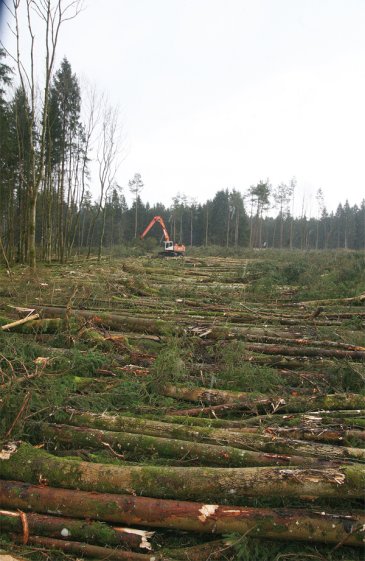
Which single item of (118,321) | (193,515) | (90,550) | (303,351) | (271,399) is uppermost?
(118,321)

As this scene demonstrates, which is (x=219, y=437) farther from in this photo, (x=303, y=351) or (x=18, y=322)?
(x=18, y=322)

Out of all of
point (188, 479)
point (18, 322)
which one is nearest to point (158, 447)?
point (188, 479)

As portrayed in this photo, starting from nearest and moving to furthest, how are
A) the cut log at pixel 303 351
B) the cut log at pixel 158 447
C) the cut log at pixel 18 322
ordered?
1. the cut log at pixel 158 447
2. the cut log at pixel 303 351
3. the cut log at pixel 18 322

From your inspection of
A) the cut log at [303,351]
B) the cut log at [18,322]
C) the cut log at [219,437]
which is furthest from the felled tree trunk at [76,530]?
the cut log at [303,351]

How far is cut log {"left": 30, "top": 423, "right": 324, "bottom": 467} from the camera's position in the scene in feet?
10.4

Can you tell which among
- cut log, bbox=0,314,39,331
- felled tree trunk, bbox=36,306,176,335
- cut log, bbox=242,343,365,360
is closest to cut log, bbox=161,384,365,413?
cut log, bbox=242,343,365,360

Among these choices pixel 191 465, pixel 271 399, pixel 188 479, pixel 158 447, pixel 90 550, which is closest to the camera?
pixel 90 550

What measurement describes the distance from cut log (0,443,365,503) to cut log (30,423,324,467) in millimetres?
194

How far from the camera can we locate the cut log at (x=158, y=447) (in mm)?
3184

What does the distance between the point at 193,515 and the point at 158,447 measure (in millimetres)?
795

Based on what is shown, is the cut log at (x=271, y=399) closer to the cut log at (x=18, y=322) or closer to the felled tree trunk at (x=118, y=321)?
the felled tree trunk at (x=118, y=321)

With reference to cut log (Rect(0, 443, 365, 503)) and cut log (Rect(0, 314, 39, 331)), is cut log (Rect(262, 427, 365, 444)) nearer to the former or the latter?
cut log (Rect(0, 443, 365, 503))

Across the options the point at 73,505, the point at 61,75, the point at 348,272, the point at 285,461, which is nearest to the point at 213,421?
the point at 285,461

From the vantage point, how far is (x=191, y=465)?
3.26 meters
